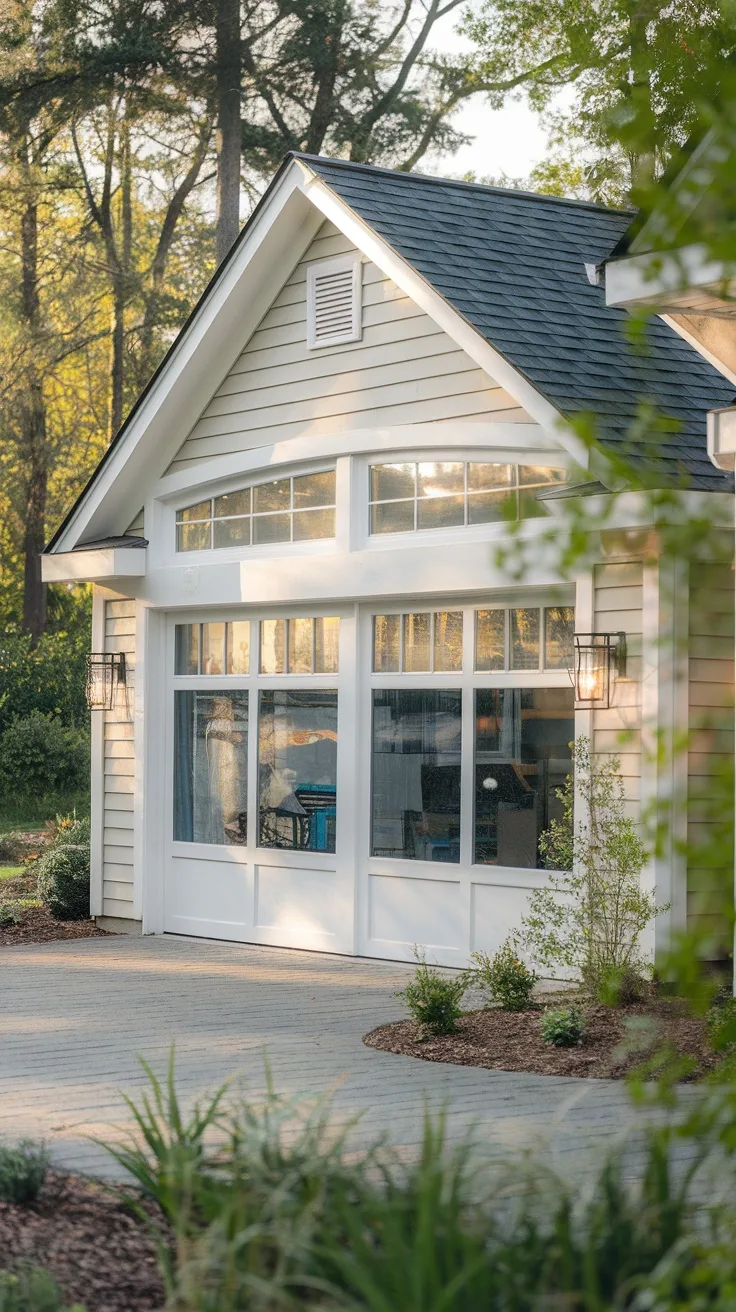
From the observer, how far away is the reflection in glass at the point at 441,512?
10.6m

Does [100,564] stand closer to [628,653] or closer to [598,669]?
[598,669]

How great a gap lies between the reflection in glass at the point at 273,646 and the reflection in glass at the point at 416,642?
122 cm

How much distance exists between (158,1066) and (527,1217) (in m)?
4.11

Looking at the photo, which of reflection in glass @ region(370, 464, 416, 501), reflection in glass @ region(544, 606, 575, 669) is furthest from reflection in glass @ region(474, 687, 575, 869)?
reflection in glass @ region(370, 464, 416, 501)

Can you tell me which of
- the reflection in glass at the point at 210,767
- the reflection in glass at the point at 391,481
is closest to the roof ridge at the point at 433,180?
the reflection in glass at the point at 391,481

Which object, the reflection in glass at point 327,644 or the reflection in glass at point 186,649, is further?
the reflection in glass at point 186,649

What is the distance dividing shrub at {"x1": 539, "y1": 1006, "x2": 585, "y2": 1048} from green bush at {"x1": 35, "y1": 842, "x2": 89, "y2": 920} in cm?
640

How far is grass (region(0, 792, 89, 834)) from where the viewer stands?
2320 cm

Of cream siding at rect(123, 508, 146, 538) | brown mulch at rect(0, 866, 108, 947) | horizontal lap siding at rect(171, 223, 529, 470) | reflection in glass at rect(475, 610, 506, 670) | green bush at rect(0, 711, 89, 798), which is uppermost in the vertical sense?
horizontal lap siding at rect(171, 223, 529, 470)

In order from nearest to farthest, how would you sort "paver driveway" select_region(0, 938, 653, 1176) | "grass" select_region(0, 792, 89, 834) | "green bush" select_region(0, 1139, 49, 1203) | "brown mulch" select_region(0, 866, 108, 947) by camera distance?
1. "green bush" select_region(0, 1139, 49, 1203)
2. "paver driveway" select_region(0, 938, 653, 1176)
3. "brown mulch" select_region(0, 866, 108, 947)
4. "grass" select_region(0, 792, 89, 834)

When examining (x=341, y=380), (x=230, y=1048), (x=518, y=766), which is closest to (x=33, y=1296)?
(x=230, y=1048)

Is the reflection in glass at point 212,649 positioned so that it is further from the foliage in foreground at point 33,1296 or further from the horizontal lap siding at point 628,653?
the foliage in foreground at point 33,1296

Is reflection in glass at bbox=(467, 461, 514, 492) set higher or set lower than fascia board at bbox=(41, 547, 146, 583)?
higher

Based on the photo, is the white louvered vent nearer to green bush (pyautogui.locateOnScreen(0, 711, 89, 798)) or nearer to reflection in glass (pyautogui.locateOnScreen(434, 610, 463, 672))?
reflection in glass (pyautogui.locateOnScreen(434, 610, 463, 672))
